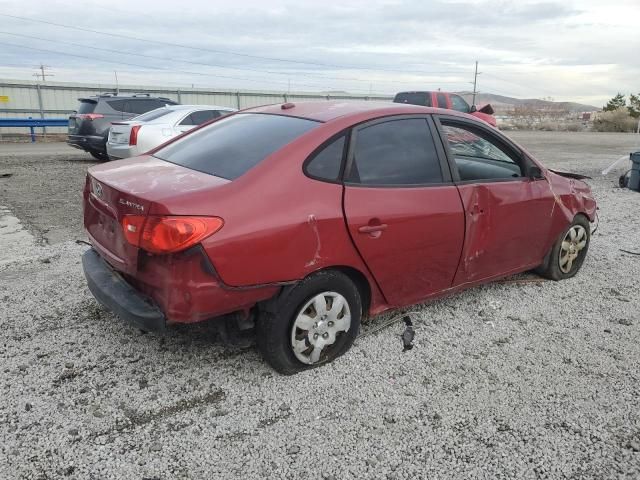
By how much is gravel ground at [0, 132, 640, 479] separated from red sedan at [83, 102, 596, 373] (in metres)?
0.32

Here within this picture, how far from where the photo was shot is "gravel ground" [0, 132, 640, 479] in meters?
2.53

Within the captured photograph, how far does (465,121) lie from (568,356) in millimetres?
1797

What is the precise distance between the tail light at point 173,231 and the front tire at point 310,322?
58 centimetres

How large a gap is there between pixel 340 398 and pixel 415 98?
1311cm

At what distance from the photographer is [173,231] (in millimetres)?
2725

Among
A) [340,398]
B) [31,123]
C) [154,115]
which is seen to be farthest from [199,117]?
[31,123]

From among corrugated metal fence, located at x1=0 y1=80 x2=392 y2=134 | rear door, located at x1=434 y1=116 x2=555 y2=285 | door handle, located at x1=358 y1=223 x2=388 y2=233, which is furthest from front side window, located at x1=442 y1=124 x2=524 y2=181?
corrugated metal fence, located at x1=0 y1=80 x2=392 y2=134

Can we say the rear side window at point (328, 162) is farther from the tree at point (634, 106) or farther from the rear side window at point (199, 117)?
the tree at point (634, 106)

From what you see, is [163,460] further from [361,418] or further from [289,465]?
[361,418]

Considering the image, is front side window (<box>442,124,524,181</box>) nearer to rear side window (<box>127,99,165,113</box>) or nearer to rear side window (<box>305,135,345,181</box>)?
rear side window (<box>305,135,345,181</box>)

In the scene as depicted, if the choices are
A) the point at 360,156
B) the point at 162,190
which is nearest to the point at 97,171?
the point at 162,190

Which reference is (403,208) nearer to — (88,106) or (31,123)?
(88,106)

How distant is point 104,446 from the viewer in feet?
8.48

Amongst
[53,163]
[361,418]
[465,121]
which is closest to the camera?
[361,418]
